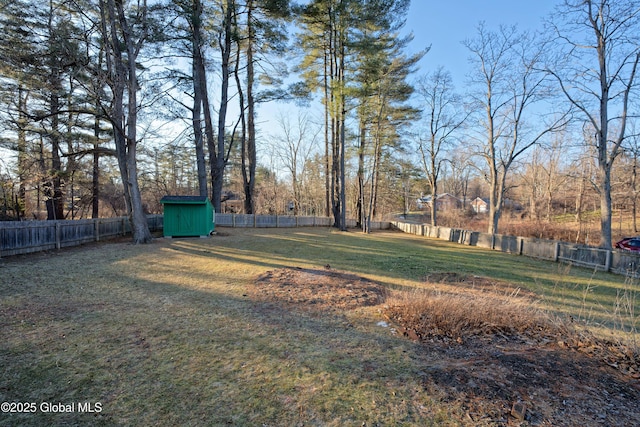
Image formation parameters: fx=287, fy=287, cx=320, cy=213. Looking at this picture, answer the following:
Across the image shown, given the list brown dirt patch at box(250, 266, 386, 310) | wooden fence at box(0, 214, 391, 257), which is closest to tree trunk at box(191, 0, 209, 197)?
wooden fence at box(0, 214, 391, 257)

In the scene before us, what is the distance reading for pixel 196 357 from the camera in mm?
2961

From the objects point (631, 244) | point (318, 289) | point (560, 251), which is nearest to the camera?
point (318, 289)

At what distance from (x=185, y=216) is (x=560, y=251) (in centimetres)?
1629

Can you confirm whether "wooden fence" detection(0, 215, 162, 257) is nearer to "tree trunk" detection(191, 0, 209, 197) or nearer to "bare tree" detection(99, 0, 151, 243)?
"bare tree" detection(99, 0, 151, 243)

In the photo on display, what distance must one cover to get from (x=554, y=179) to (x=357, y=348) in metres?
34.8

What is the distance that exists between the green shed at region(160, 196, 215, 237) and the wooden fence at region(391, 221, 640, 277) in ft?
45.7

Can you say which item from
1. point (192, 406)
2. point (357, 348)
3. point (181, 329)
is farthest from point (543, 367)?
point (181, 329)

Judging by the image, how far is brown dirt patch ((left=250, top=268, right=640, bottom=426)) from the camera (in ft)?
6.87

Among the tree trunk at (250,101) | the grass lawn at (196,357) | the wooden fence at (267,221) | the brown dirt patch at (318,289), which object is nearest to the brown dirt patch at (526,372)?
the grass lawn at (196,357)

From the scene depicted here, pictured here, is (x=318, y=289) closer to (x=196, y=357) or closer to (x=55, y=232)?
(x=196, y=357)


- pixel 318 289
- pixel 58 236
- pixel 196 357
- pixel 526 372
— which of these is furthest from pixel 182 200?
pixel 526 372

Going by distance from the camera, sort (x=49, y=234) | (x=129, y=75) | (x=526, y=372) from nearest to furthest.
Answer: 1. (x=526, y=372)
2. (x=49, y=234)
3. (x=129, y=75)

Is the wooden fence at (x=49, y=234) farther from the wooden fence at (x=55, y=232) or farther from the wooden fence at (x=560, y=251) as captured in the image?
the wooden fence at (x=560, y=251)

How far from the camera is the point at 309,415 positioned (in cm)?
213
